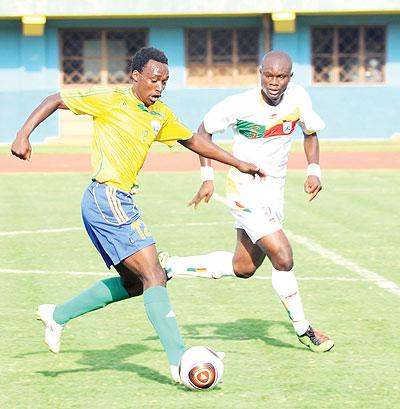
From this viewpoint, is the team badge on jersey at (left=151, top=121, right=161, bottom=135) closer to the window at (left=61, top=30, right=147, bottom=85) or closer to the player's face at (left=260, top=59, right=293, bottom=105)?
the player's face at (left=260, top=59, right=293, bottom=105)

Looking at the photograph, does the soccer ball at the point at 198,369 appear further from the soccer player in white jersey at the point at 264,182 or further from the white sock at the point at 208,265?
the white sock at the point at 208,265

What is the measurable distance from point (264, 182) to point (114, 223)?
154cm

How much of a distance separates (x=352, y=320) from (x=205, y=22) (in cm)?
2366

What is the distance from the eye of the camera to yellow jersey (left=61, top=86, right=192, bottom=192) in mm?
7660

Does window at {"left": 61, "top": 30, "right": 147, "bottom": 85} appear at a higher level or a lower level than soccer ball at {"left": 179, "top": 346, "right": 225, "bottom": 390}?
higher

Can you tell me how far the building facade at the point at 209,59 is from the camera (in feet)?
107

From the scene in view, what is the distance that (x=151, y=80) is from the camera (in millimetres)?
7555

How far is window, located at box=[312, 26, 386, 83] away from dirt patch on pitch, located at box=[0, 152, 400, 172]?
591 centimetres

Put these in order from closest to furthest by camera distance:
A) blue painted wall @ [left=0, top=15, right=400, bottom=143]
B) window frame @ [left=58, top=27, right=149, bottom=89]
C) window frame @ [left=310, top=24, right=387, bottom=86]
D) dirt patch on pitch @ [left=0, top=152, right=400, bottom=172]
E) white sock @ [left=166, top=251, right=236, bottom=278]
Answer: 1. white sock @ [left=166, top=251, right=236, bottom=278]
2. dirt patch on pitch @ [left=0, top=152, right=400, bottom=172]
3. blue painted wall @ [left=0, top=15, right=400, bottom=143]
4. window frame @ [left=58, top=27, right=149, bottom=89]
5. window frame @ [left=310, top=24, right=387, bottom=86]

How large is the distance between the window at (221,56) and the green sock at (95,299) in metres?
25.1

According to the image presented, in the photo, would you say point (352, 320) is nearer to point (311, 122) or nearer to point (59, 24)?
point (311, 122)

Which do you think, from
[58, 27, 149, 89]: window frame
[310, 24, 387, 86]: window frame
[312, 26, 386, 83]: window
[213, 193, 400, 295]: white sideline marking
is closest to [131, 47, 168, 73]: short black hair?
A: [213, 193, 400, 295]: white sideline marking

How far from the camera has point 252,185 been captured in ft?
28.9

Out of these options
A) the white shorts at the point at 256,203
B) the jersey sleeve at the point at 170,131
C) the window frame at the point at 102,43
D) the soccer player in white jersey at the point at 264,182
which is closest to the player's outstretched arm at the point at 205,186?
the soccer player in white jersey at the point at 264,182
